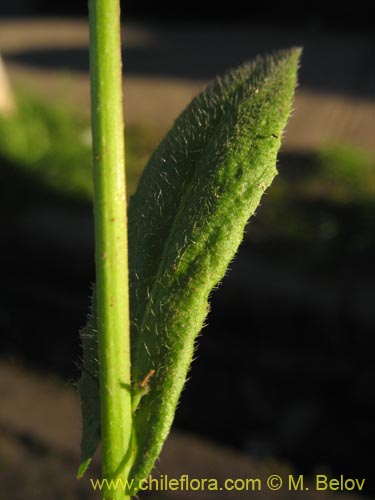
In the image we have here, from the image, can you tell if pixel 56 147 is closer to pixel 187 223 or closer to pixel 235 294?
pixel 235 294

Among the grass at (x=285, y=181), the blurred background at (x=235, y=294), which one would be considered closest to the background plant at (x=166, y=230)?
the blurred background at (x=235, y=294)

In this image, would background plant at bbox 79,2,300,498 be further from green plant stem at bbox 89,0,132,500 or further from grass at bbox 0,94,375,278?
grass at bbox 0,94,375,278

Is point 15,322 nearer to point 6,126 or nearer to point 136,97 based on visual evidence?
point 6,126

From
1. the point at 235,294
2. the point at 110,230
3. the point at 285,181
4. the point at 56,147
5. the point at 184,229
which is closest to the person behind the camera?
the point at 110,230

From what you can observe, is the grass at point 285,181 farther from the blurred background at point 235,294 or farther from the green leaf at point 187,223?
the green leaf at point 187,223

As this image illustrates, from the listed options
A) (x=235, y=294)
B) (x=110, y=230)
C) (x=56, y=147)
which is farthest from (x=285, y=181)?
(x=110, y=230)

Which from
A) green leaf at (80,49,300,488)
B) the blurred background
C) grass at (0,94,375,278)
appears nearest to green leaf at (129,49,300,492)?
green leaf at (80,49,300,488)

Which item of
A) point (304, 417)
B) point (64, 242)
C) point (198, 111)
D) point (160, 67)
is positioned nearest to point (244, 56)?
point (160, 67)
